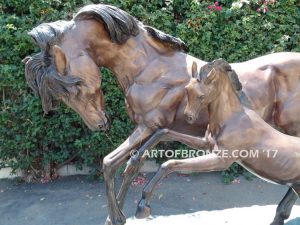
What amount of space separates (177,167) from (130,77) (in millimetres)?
708

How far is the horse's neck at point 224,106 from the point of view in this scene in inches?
91.8

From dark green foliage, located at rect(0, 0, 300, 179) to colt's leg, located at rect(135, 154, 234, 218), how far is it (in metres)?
2.86

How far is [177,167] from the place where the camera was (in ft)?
7.47

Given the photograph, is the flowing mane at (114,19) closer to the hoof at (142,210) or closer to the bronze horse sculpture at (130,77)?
the bronze horse sculpture at (130,77)

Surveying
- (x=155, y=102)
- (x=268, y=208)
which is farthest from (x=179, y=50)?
(x=268, y=208)

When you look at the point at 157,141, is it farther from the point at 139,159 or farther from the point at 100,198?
the point at 100,198

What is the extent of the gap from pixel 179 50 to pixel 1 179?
12.5 ft

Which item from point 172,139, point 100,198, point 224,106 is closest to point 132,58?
point 172,139

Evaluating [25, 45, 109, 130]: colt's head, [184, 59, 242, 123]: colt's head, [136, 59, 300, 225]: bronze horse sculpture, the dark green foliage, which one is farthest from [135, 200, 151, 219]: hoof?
the dark green foliage

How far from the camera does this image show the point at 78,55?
8.30ft

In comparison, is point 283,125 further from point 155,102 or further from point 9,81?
point 9,81

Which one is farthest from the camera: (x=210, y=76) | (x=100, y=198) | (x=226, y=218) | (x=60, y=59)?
(x=100, y=198)

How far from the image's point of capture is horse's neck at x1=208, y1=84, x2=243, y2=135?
2.33m

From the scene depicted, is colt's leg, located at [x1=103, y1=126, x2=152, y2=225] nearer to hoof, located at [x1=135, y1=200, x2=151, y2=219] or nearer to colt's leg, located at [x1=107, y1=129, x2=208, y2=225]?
colt's leg, located at [x1=107, y1=129, x2=208, y2=225]
